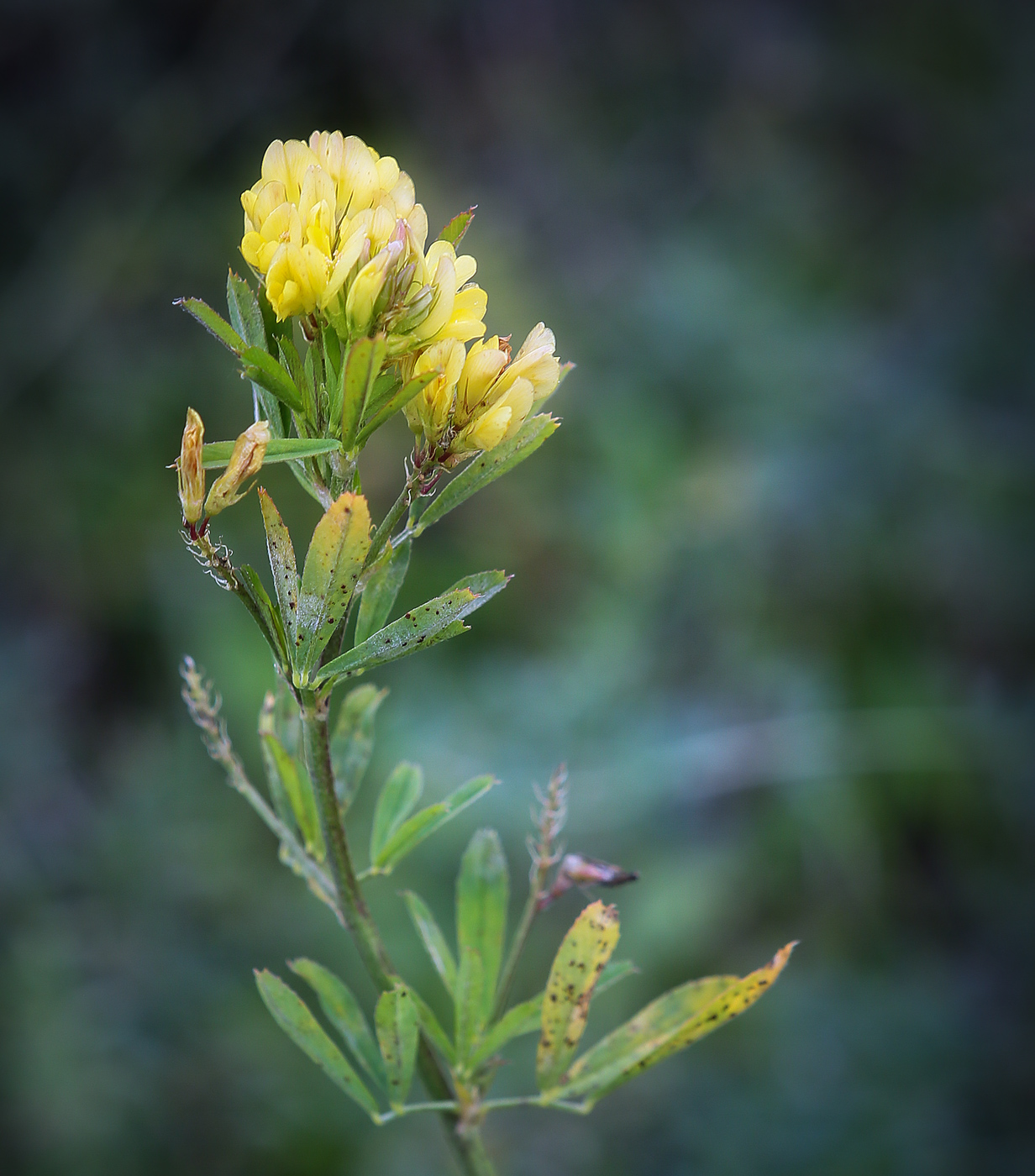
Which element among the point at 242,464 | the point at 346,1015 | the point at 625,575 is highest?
the point at 625,575

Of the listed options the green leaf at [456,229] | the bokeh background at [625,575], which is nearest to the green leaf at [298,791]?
the green leaf at [456,229]

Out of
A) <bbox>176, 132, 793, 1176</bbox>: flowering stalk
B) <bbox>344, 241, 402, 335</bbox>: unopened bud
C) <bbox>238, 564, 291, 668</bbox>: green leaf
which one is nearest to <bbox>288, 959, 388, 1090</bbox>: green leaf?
<bbox>176, 132, 793, 1176</bbox>: flowering stalk

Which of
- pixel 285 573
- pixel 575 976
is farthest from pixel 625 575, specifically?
pixel 285 573

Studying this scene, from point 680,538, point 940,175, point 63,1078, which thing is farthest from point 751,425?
point 63,1078

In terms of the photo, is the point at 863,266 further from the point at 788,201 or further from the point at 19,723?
the point at 19,723

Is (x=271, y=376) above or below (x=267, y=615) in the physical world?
above

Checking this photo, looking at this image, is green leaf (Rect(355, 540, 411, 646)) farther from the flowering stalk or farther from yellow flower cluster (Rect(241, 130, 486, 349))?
yellow flower cluster (Rect(241, 130, 486, 349))

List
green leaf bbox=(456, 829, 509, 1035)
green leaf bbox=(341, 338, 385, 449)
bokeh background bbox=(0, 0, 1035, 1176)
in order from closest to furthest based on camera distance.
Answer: green leaf bbox=(341, 338, 385, 449) < green leaf bbox=(456, 829, 509, 1035) < bokeh background bbox=(0, 0, 1035, 1176)

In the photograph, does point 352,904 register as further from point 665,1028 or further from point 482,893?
point 665,1028
